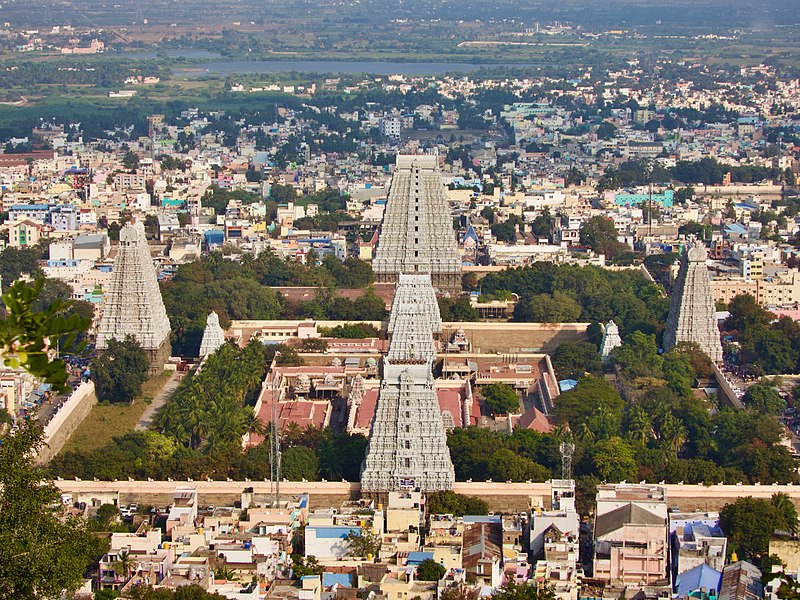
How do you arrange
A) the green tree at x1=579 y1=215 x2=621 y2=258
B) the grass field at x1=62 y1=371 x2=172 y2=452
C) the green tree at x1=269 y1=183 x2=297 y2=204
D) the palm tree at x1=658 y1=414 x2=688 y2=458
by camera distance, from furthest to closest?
1. the green tree at x1=269 y1=183 x2=297 y2=204
2. the green tree at x1=579 y1=215 x2=621 y2=258
3. the grass field at x1=62 y1=371 x2=172 y2=452
4. the palm tree at x1=658 y1=414 x2=688 y2=458

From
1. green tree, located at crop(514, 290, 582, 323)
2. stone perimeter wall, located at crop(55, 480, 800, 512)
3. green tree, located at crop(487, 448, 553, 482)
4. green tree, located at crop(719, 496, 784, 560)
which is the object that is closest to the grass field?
stone perimeter wall, located at crop(55, 480, 800, 512)

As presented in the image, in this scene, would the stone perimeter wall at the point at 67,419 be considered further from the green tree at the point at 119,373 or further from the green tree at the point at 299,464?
the green tree at the point at 299,464

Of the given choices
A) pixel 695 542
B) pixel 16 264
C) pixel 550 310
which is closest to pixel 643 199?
pixel 550 310

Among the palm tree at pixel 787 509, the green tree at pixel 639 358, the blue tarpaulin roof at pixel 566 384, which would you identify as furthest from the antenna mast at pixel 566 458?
the green tree at pixel 639 358

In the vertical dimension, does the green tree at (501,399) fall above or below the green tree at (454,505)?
below

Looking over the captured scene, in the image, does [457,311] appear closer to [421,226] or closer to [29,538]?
[421,226]

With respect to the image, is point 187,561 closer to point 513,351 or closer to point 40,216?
point 513,351

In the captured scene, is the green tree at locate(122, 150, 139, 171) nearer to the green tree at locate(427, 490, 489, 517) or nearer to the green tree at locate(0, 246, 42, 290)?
the green tree at locate(0, 246, 42, 290)
